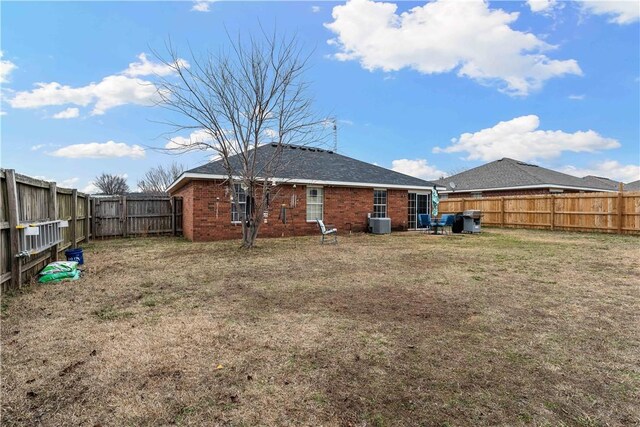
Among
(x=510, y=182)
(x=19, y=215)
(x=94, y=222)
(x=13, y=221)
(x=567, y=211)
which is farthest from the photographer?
(x=510, y=182)

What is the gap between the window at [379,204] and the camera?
16516mm

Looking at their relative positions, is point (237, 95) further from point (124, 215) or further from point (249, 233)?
point (124, 215)

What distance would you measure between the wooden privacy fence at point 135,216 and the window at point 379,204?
9.24 meters

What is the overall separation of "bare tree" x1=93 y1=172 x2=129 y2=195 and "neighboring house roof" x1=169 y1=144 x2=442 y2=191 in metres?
29.2

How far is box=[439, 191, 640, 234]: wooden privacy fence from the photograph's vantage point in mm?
15172

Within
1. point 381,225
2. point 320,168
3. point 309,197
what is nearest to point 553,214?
point 381,225

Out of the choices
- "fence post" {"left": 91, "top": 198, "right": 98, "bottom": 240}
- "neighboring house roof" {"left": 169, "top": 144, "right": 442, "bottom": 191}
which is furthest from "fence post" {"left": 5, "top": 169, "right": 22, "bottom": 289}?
"fence post" {"left": 91, "top": 198, "right": 98, "bottom": 240}

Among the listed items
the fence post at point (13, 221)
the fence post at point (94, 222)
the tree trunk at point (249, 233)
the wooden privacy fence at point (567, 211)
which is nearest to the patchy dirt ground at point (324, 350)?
the fence post at point (13, 221)

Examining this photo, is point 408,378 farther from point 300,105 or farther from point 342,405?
point 300,105

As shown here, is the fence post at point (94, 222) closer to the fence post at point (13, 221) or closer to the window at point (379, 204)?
the fence post at point (13, 221)

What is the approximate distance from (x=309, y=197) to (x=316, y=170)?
4.87ft

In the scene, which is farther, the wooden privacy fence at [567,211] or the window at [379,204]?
the window at [379,204]

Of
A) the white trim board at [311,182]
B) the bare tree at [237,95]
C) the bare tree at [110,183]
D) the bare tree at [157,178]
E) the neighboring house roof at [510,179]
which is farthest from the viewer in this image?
the bare tree at [157,178]

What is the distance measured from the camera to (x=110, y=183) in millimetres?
40906
